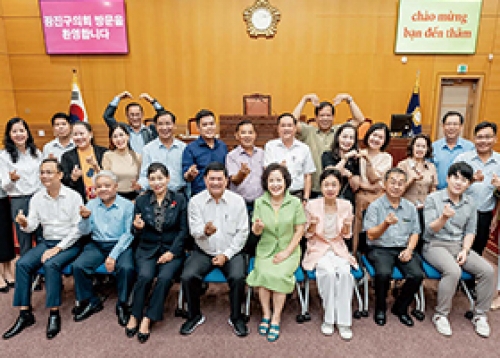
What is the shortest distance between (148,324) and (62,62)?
6566mm

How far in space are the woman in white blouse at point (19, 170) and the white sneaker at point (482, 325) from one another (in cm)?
394

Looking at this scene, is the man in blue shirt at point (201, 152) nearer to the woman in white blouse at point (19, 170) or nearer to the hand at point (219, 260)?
the hand at point (219, 260)

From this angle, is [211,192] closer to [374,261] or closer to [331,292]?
[331,292]

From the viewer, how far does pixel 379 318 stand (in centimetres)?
268

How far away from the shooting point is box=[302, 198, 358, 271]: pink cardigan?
2758mm

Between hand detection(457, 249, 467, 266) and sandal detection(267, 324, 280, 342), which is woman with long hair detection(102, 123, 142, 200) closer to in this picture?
sandal detection(267, 324, 280, 342)

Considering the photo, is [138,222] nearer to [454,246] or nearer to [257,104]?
[454,246]

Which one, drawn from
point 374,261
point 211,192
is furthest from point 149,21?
point 374,261

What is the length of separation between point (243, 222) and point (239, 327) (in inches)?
32.5

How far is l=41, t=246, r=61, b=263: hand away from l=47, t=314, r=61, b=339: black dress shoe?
1.52 ft

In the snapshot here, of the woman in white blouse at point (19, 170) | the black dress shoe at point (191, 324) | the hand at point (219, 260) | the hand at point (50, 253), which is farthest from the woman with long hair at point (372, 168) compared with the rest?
the woman in white blouse at point (19, 170)

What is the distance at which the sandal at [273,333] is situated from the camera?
2.51 meters

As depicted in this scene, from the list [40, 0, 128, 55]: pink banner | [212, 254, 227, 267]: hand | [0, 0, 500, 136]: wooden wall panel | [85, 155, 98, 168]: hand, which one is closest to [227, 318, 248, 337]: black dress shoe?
[212, 254, 227, 267]: hand

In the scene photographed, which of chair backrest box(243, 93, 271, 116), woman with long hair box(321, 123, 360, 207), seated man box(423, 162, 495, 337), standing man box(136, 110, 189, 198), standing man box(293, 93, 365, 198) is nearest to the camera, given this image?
seated man box(423, 162, 495, 337)
